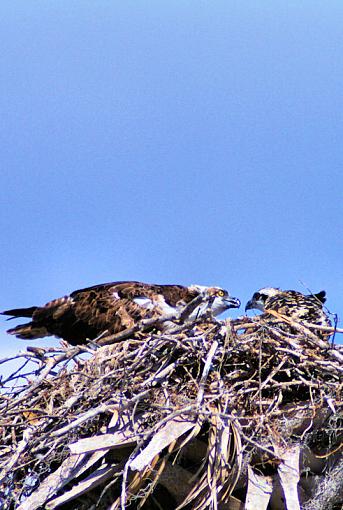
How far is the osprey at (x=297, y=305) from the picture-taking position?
19.1 ft

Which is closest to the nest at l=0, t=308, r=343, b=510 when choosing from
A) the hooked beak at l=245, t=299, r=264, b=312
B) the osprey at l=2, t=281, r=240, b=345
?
the osprey at l=2, t=281, r=240, b=345

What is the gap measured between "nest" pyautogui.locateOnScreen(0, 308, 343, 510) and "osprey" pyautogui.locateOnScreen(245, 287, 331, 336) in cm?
96

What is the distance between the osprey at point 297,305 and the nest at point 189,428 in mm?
963

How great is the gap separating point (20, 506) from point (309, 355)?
1.96 m

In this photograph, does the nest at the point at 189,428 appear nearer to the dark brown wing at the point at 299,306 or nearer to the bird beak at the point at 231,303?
the dark brown wing at the point at 299,306

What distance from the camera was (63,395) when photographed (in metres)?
4.82

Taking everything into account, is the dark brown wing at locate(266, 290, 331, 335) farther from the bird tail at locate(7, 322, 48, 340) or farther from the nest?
the bird tail at locate(7, 322, 48, 340)

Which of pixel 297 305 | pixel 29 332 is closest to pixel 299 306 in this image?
pixel 297 305

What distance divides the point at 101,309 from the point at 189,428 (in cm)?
248

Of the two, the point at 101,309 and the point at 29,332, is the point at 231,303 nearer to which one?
the point at 101,309

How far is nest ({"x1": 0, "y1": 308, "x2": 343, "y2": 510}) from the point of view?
423cm

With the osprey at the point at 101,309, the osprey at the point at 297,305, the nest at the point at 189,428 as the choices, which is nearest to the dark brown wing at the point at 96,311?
the osprey at the point at 101,309

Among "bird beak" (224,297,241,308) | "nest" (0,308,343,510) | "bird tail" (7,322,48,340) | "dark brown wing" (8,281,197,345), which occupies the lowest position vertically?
"nest" (0,308,343,510)

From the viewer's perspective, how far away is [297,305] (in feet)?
20.5
